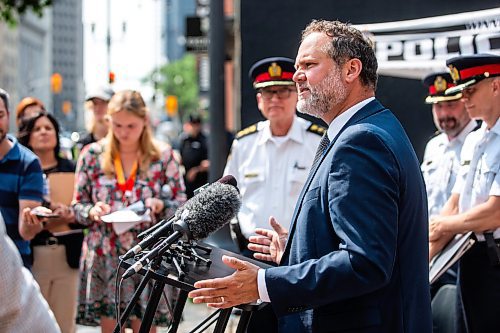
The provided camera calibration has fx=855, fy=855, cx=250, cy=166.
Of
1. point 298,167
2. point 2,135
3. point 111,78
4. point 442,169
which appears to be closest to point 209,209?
point 298,167

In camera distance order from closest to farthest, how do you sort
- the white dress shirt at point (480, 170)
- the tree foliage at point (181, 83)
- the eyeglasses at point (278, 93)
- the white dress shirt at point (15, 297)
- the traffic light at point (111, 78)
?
the white dress shirt at point (15, 297)
the white dress shirt at point (480, 170)
the eyeglasses at point (278, 93)
the traffic light at point (111, 78)
the tree foliage at point (181, 83)

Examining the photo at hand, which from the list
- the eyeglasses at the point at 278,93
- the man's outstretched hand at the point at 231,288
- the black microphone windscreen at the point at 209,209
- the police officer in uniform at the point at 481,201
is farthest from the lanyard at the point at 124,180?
the man's outstretched hand at the point at 231,288

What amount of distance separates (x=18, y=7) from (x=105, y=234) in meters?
9.07

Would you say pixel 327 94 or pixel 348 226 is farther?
pixel 327 94

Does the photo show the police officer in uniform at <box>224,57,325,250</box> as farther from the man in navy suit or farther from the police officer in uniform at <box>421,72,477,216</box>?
the man in navy suit

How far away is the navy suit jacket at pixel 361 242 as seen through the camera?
3.05 m

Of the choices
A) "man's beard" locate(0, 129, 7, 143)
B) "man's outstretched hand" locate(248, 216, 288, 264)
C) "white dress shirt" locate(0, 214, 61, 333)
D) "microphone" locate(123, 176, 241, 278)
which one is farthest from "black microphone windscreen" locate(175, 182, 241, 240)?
"man's beard" locate(0, 129, 7, 143)

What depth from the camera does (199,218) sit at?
3.35 meters

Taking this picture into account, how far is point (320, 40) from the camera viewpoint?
3.39 meters

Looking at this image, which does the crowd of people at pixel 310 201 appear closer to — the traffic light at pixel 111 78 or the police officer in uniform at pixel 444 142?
the police officer in uniform at pixel 444 142

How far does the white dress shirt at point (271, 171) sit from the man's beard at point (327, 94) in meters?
2.41

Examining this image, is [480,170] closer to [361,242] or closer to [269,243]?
[269,243]

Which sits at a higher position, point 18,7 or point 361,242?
point 18,7

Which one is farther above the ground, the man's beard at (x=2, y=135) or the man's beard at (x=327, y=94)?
the man's beard at (x=327, y=94)
